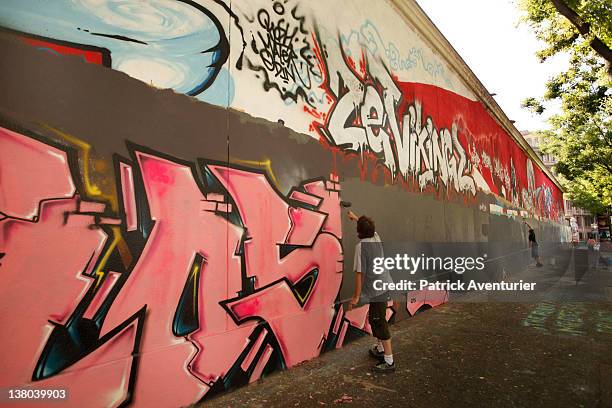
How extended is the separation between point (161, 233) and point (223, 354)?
132 centimetres

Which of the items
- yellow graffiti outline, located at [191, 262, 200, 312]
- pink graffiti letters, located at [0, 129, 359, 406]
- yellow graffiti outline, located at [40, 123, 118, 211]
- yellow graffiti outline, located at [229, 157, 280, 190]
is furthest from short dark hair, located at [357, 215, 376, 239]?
yellow graffiti outline, located at [40, 123, 118, 211]

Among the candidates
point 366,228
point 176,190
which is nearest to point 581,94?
point 366,228

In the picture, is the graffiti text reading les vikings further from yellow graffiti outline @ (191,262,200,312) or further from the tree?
the tree

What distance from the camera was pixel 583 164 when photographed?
25359mm

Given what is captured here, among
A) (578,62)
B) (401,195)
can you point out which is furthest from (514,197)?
(401,195)

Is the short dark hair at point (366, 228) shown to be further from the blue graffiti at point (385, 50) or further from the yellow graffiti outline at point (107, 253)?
the blue graffiti at point (385, 50)

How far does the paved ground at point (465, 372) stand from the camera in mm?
3240

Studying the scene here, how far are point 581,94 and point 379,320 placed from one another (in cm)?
1924

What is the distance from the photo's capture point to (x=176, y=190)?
3107 mm

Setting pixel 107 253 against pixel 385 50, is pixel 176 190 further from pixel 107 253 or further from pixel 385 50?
pixel 385 50

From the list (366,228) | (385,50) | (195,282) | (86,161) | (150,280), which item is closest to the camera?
(86,161)

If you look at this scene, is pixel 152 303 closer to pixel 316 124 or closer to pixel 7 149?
pixel 7 149

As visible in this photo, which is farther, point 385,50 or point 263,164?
point 385,50

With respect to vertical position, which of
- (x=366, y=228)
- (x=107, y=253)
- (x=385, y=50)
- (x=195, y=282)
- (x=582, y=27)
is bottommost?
(x=195, y=282)
